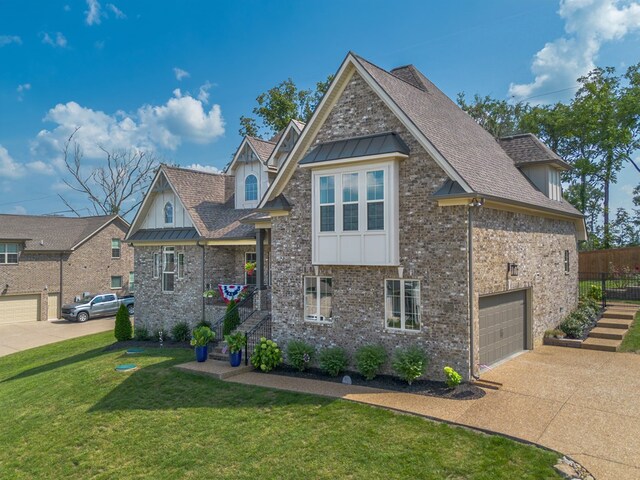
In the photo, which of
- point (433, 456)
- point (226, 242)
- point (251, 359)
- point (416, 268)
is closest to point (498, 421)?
point (433, 456)

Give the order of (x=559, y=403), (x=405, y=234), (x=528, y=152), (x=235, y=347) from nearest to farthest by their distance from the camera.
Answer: (x=559, y=403) < (x=405, y=234) < (x=235, y=347) < (x=528, y=152)

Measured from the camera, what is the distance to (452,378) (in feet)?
33.9

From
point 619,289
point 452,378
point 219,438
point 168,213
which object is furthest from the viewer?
point 619,289

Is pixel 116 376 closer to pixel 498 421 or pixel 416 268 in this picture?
pixel 416 268

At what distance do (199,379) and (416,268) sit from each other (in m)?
6.81

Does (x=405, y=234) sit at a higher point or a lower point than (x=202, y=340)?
higher

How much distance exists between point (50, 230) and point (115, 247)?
4864 millimetres

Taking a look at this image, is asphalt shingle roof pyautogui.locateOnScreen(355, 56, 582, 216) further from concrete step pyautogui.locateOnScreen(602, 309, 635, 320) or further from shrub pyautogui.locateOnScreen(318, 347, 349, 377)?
shrub pyautogui.locateOnScreen(318, 347, 349, 377)

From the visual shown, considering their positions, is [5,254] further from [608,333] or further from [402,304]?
[608,333]

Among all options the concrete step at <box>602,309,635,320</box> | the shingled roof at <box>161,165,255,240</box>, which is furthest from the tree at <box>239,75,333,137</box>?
the concrete step at <box>602,309,635,320</box>

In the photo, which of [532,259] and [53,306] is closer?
[532,259]

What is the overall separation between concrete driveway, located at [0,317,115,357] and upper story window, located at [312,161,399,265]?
1855cm

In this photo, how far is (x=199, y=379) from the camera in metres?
12.5

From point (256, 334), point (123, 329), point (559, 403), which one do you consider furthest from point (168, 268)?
point (559, 403)
